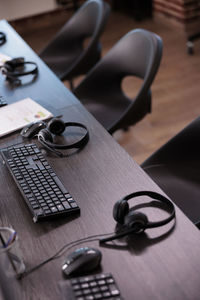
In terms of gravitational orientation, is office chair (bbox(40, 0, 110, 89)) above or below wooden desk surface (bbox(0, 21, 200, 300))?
below

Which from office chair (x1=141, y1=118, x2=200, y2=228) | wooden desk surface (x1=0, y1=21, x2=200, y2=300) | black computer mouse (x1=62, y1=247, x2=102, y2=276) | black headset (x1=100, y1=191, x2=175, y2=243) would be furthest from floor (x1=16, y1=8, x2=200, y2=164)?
black computer mouse (x1=62, y1=247, x2=102, y2=276)

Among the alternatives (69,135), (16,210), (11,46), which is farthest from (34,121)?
(11,46)

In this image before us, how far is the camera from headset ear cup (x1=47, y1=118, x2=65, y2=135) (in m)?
1.75

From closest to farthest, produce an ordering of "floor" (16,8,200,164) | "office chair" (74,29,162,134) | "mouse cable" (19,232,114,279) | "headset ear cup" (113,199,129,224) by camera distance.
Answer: "mouse cable" (19,232,114,279)
"headset ear cup" (113,199,129,224)
"office chair" (74,29,162,134)
"floor" (16,8,200,164)

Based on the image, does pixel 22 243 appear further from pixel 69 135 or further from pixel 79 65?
pixel 79 65

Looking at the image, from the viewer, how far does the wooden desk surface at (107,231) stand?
1135mm

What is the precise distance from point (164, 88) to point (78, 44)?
867 millimetres

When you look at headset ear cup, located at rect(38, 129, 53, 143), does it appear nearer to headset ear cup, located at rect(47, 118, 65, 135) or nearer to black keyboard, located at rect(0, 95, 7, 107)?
headset ear cup, located at rect(47, 118, 65, 135)

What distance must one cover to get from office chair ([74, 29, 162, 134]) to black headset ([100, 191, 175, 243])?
0.94m

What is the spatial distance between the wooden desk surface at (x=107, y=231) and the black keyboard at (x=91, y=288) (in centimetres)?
3

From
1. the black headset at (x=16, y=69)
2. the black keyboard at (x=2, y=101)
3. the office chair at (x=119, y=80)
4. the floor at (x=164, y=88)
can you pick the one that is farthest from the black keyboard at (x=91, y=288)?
the floor at (x=164, y=88)

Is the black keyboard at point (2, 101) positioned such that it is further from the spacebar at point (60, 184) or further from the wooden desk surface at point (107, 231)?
the spacebar at point (60, 184)

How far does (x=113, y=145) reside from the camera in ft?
5.54

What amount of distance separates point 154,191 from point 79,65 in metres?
1.57
